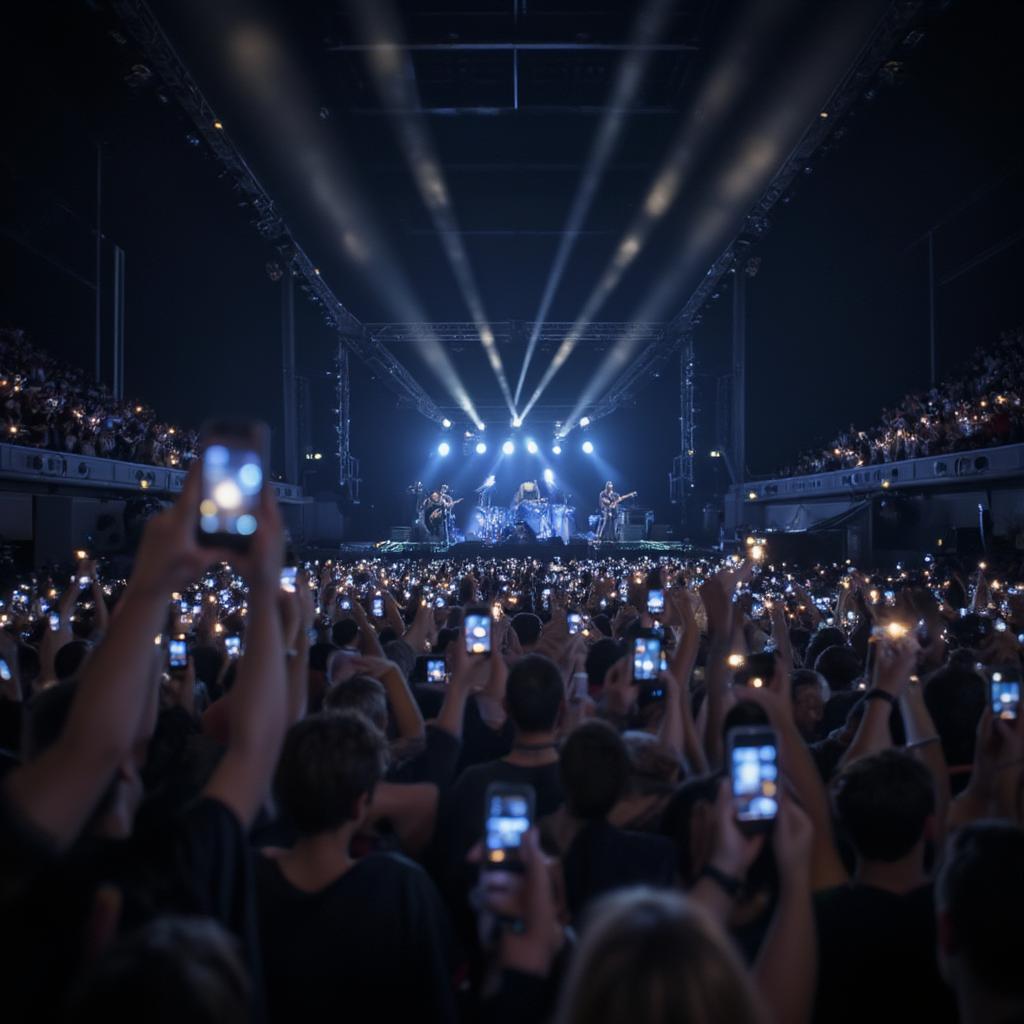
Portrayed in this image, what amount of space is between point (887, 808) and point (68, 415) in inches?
709

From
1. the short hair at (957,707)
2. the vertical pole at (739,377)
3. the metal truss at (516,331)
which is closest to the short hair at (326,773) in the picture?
the short hair at (957,707)

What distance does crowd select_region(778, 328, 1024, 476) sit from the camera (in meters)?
18.5

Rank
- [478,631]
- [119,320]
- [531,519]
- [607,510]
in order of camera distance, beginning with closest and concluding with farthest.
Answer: [478,631], [119,320], [607,510], [531,519]

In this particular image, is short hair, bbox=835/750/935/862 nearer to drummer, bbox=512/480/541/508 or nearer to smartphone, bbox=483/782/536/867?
smartphone, bbox=483/782/536/867

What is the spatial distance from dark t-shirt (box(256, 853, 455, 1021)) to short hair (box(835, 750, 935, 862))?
43.2 inches

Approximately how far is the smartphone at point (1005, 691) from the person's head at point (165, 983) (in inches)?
119

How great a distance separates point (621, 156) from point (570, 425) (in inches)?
821

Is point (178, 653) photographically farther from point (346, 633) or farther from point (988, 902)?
point (988, 902)

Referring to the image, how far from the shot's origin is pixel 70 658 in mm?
5234

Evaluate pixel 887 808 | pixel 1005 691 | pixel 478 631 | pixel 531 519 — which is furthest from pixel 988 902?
pixel 531 519

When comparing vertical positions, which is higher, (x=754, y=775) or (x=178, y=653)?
(x=754, y=775)

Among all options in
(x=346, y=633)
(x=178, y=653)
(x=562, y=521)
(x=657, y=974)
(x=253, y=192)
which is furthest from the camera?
(x=562, y=521)

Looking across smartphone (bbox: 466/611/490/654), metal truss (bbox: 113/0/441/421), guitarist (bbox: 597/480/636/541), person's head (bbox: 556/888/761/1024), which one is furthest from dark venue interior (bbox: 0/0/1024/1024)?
guitarist (bbox: 597/480/636/541)

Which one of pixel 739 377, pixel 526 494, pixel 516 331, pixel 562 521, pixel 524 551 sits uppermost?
pixel 516 331
